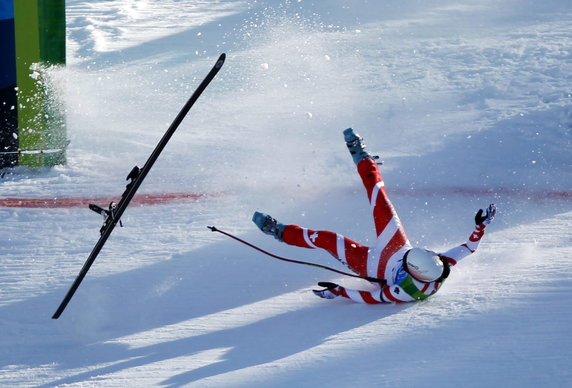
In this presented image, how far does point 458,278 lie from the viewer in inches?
188

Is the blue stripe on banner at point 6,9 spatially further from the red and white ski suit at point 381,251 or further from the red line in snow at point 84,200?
the red and white ski suit at point 381,251

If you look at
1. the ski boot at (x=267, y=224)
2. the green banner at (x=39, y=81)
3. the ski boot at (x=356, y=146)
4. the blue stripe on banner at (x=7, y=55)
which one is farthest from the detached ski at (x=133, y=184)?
the blue stripe on banner at (x=7, y=55)

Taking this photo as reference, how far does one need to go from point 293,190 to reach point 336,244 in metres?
1.63

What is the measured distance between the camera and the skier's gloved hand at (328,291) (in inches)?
176

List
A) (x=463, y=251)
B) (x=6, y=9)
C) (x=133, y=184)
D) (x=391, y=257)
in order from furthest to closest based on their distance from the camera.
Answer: (x=6, y=9)
(x=463, y=251)
(x=391, y=257)
(x=133, y=184)

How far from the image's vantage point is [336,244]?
15.3 ft

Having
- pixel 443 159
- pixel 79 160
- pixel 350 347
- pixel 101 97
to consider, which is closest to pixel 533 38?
pixel 443 159

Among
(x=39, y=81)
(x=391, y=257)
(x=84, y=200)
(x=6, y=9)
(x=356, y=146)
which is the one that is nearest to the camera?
(x=391, y=257)

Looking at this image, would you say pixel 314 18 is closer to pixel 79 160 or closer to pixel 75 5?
pixel 75 5

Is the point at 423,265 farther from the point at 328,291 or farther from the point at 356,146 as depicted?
the point at 356,146

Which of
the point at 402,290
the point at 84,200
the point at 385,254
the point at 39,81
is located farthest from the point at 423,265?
the point at 39,81

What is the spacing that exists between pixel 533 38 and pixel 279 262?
571cm

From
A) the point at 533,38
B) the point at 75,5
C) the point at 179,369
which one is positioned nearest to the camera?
the point at 179,369

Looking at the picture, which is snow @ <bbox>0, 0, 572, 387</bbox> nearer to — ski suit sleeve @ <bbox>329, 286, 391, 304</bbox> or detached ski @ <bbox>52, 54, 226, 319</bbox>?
ski suit sleeve @ <bbox>329, 286, 391, 304</bbox>
